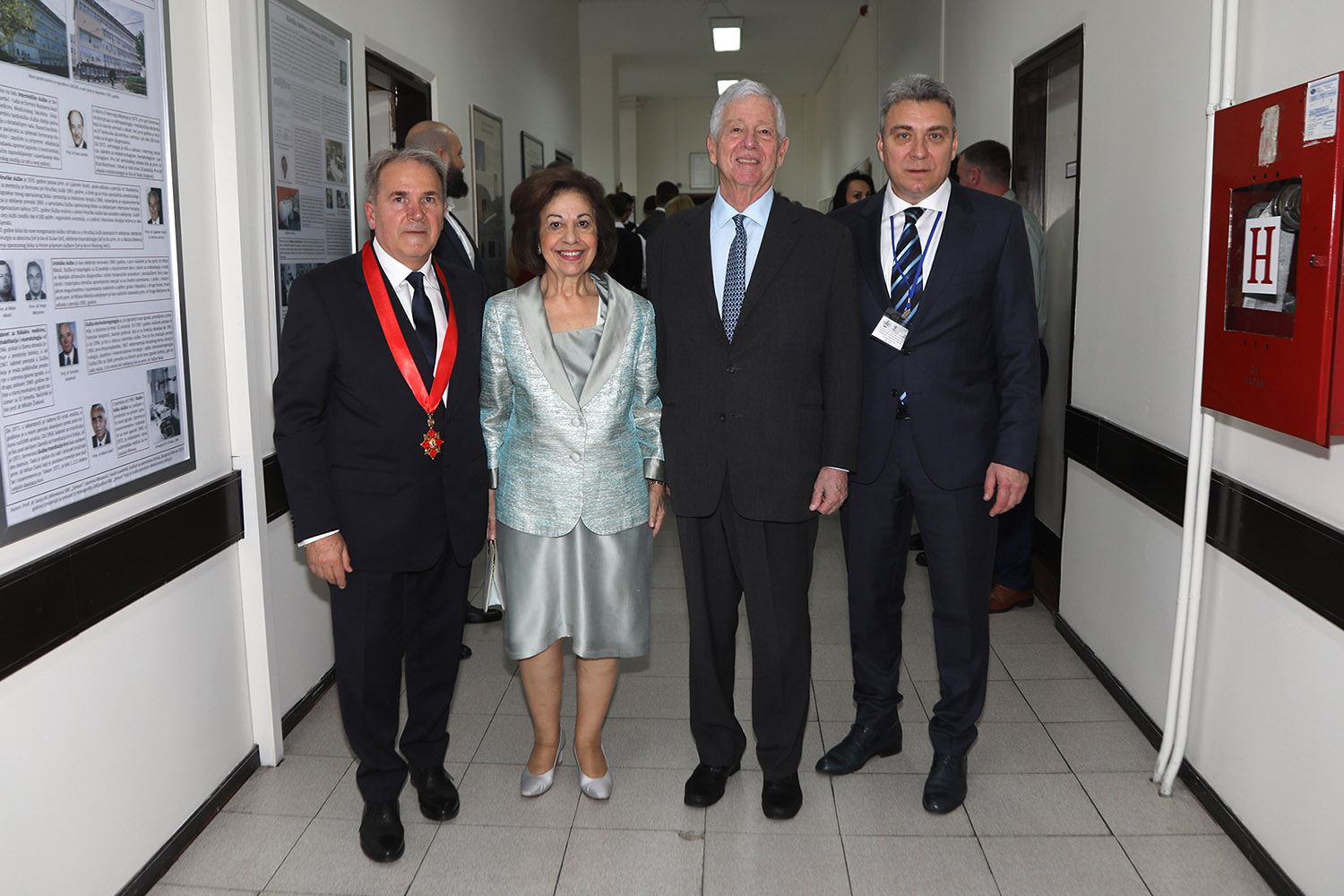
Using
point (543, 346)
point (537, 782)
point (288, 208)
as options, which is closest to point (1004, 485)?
point (543, 346)

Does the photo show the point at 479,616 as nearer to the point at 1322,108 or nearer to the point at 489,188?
the point at 489,188

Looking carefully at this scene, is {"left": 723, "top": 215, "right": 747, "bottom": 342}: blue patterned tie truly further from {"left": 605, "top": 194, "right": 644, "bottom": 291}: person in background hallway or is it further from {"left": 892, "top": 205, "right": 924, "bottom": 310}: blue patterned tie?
{"left": 605, "top": 194, "right": 644, "bottom": 291}: person in background hallway

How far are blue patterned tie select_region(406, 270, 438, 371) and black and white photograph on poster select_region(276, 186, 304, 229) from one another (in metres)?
0.92

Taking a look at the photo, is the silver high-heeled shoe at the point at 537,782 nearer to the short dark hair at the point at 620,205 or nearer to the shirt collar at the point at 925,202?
the shirt collar at the point at 925,202

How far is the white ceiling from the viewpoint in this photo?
34.3 ft

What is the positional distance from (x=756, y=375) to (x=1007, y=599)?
2403mm

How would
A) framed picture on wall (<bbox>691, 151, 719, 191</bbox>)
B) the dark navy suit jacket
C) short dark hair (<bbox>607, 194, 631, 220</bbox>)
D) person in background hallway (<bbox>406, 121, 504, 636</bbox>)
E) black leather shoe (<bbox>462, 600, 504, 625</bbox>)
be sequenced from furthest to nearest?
framed picture on wall (<bbox>691, 151, 719, 191</bbox>) → short dark hair (<bbox>607, 194, 631, 220</bbox>) → black leather shoe (<bbox>462, 600, 504, 625</bbox>) → person in background hallway (<bbox>406, 121, 504, 636</bbox>) → the dark navy suit jacket

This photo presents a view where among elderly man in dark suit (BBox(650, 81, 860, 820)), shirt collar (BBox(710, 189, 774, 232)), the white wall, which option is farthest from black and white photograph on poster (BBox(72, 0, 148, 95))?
shirt collar (BBox(710, 189, 774, 232))

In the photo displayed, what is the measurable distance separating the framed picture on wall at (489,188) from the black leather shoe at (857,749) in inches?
130

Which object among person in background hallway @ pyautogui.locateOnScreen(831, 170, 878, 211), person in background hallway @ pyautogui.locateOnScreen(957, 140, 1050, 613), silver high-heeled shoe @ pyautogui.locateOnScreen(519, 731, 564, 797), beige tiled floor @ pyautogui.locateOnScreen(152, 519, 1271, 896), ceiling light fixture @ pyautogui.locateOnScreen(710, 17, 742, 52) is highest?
ceiling light fixture @ pyautogui.locateOnScreen(710, 17, 742, 52)

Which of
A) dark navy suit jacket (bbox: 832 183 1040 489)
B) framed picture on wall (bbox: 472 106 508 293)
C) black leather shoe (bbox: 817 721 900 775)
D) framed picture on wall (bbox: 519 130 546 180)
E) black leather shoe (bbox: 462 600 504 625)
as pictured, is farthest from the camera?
framed picture on wall (bbox: 519 130 546 180)

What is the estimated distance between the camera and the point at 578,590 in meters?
2.63

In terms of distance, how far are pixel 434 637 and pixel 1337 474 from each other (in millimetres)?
2127

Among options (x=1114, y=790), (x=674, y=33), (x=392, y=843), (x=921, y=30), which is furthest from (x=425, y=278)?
(x=674, y=33)
